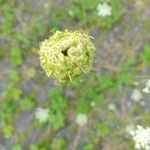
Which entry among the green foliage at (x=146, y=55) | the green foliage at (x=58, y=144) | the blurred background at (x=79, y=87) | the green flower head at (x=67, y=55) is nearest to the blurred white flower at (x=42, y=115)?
the blurred background at (x=79, y=87)

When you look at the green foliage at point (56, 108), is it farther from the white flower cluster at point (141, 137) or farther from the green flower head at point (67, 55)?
the green flower head at point (67, 55)

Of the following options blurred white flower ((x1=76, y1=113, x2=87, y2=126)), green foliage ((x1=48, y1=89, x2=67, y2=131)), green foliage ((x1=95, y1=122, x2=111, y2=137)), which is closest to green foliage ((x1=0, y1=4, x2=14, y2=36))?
green foliage ((x1=48, y1=89, x2=67, y2=131))

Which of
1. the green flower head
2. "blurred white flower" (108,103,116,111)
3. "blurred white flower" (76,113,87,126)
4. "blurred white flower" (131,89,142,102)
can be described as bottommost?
"blurred white flower" (76,113,87,126)

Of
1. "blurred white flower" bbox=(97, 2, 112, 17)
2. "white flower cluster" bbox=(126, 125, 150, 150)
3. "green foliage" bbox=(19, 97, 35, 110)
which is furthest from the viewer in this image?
"green foliage" bbox=(19, 97, 35, 110)

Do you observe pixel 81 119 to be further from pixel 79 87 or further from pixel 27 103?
pixel 27 103

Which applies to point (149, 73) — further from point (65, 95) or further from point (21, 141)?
point (21, 141)

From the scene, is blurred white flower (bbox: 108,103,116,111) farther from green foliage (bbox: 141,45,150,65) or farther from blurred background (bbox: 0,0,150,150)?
green foliage (bbox: 141,45,150,65)

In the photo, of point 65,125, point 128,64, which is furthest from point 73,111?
point 128,64
